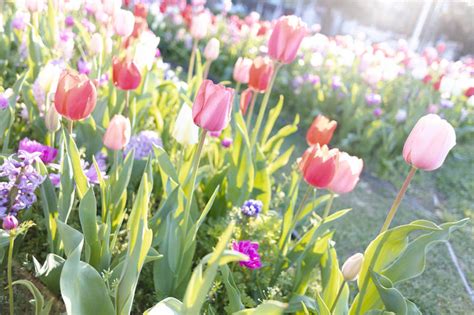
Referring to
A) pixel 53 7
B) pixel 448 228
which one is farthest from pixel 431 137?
pixel 53 7

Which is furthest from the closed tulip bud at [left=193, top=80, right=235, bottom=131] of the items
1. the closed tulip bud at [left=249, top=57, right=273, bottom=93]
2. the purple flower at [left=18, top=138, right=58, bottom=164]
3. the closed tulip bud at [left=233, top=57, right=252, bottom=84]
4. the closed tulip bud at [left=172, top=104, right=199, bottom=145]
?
the closed tulip bud at [left=233, top=57, right=252, bottom=84]

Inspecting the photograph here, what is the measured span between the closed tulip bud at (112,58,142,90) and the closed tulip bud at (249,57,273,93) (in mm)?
527

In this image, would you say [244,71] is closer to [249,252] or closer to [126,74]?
[126,74]

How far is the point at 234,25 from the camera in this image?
6.58m

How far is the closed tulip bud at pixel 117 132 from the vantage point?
1.58m

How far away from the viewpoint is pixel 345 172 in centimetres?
158

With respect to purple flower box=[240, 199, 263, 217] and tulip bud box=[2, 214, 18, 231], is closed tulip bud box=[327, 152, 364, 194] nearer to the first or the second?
purple flower box=[240, 199, 263, 217]

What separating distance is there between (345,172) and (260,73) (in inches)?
29.9

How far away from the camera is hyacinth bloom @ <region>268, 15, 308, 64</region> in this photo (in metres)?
1.88

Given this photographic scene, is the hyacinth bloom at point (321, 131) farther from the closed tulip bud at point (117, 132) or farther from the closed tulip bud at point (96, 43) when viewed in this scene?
the closed tulip bud at point (96, 43)

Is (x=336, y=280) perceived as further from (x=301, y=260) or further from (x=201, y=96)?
(x=201, y=96)

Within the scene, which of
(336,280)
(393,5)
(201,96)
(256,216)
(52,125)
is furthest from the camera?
(393,5)

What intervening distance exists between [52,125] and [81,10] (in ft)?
7.87

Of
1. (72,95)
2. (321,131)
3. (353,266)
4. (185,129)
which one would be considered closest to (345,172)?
(353,266)
